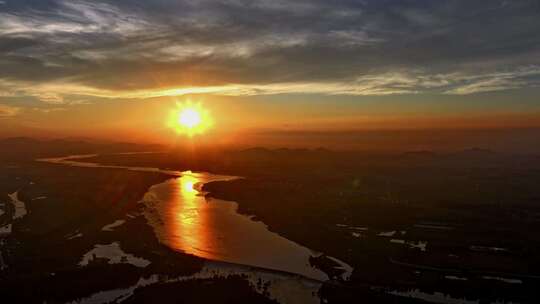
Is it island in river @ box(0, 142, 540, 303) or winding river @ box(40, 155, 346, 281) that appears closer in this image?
island in river @ box(0, 142, 540, 303)

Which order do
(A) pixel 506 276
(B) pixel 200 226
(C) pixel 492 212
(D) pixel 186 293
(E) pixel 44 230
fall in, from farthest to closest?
1. (C) pixel 492 212
2. (B) pixel 200 226
3. (E) pixel 44 230
4. (A) pixel 506 276
5. (D) pixel 186 293

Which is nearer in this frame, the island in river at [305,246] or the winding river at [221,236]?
the island in river at [305,246]

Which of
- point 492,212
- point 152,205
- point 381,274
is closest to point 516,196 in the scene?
point 492,212

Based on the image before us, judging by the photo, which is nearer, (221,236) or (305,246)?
(305,246)

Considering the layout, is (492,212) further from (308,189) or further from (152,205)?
(152,205)

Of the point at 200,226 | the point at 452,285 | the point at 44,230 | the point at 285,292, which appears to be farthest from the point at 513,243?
the point at 44,230

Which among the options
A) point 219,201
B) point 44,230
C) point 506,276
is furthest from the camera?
point 219,201

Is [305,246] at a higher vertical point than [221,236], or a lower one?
lower

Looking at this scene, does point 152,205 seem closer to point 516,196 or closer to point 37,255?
point 37,255

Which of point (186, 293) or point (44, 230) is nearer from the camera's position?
point (186, 293)
